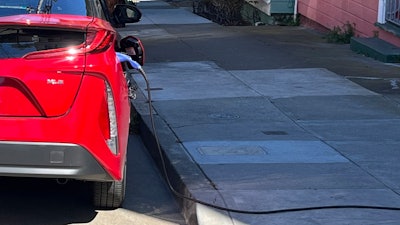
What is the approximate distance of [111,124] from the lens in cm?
482

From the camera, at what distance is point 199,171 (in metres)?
6.22

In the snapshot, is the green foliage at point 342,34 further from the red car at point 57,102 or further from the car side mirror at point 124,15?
the red car at point 57,102

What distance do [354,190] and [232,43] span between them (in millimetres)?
10438

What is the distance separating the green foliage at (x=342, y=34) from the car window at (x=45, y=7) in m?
11.0

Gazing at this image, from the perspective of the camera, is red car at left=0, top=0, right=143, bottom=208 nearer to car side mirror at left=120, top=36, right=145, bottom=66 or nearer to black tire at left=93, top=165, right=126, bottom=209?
black tire at left=93, top=165, right=126, bottom=209

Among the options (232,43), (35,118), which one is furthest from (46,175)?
(232,43)

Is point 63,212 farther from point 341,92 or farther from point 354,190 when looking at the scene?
point 341,92

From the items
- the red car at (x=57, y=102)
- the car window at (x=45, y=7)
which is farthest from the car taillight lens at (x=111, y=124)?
the car window at (x=45, y=7)

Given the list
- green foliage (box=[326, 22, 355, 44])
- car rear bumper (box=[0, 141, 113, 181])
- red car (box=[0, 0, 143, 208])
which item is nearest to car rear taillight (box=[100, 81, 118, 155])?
red car (box=[0, 0, 143, 208])

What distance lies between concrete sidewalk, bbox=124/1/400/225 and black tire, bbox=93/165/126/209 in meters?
0.53

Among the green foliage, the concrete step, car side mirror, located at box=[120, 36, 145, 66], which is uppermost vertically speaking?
car side mirror, located at box=[120, 36, 145, 66]

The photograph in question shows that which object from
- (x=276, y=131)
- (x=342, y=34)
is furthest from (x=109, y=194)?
(x=342, y=34)

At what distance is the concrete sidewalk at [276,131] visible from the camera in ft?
18.0

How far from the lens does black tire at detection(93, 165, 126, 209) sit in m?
5.45
